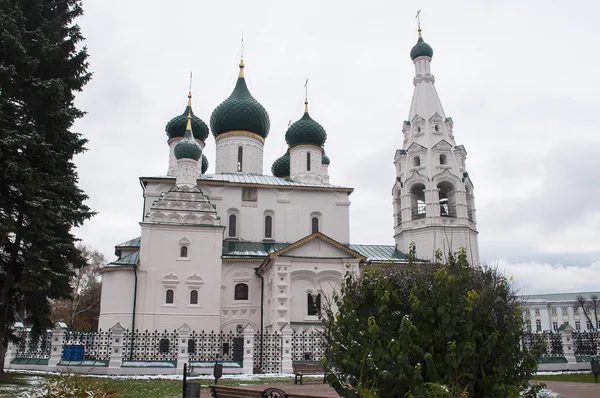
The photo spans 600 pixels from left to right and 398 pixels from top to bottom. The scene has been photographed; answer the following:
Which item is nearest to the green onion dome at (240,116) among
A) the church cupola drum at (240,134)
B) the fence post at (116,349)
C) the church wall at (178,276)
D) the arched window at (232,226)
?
the church cupola drum at (240,134)

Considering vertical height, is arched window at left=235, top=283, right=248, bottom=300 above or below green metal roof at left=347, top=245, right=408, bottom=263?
below

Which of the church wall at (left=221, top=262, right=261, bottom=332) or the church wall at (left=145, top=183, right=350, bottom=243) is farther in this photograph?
the church wall at (left=145, top=183, right=350, bottom=243)

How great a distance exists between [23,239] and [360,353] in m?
10.0

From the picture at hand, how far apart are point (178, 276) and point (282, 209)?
284 inches

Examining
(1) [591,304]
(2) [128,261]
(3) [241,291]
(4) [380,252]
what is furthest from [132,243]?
(1) [591,304]

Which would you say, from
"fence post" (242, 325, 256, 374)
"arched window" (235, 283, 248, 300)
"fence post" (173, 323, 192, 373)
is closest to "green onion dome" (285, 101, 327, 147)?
"arched window" (235, 283, 248, 300)

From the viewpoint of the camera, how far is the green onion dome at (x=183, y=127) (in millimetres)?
31148

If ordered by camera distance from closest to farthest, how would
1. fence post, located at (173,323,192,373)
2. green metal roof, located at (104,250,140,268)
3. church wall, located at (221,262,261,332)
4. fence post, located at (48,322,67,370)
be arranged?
fence post, located at (48,322,67,370) → fence post, located at (173,323,192,373) → green metal roof, located at (104,250,140,268) → church wall, located at (221,262,261,332)

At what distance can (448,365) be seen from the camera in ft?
19.6

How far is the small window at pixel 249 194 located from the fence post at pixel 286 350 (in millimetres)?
11112

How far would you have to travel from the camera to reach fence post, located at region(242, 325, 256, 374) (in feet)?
56.7

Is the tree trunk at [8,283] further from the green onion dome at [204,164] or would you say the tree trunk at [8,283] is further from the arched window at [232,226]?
the green onion dome at [204,164]

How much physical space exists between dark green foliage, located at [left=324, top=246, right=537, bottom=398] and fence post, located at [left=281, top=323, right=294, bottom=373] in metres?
11.6

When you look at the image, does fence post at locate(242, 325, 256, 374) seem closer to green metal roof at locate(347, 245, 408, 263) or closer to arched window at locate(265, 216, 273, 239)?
arched window at locate(265, 216, 273, 239)
